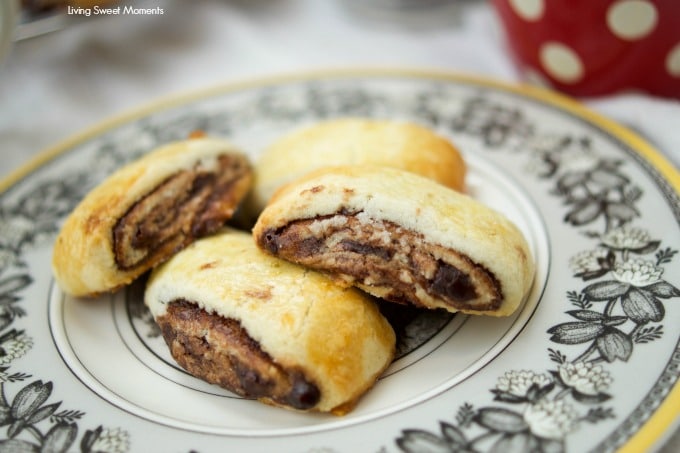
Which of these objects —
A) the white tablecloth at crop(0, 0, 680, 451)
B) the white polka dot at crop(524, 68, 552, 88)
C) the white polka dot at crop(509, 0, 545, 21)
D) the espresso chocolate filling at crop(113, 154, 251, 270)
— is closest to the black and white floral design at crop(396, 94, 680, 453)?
the white polka dot at crop(509, 0, 545, 21)

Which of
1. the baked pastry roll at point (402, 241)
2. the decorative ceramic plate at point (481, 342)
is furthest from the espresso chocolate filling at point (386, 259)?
the decorative ceramic plate at point (481, 342)

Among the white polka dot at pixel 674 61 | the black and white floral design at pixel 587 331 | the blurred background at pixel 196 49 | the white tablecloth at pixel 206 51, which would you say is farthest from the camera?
the white tablecloth at pixel 206 51

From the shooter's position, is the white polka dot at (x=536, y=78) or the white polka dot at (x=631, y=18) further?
the white polka dot at (x=536, y=78)

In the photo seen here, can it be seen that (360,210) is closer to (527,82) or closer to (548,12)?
(548,12)

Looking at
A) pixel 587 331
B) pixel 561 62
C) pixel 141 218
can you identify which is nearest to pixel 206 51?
pixel 561 62

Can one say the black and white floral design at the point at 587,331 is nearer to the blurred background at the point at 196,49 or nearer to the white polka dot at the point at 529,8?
the white polka dot at the point at 529,8

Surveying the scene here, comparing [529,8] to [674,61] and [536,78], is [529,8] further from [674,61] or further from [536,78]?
[674,61]

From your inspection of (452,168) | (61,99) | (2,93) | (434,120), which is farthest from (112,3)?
(452,168)
